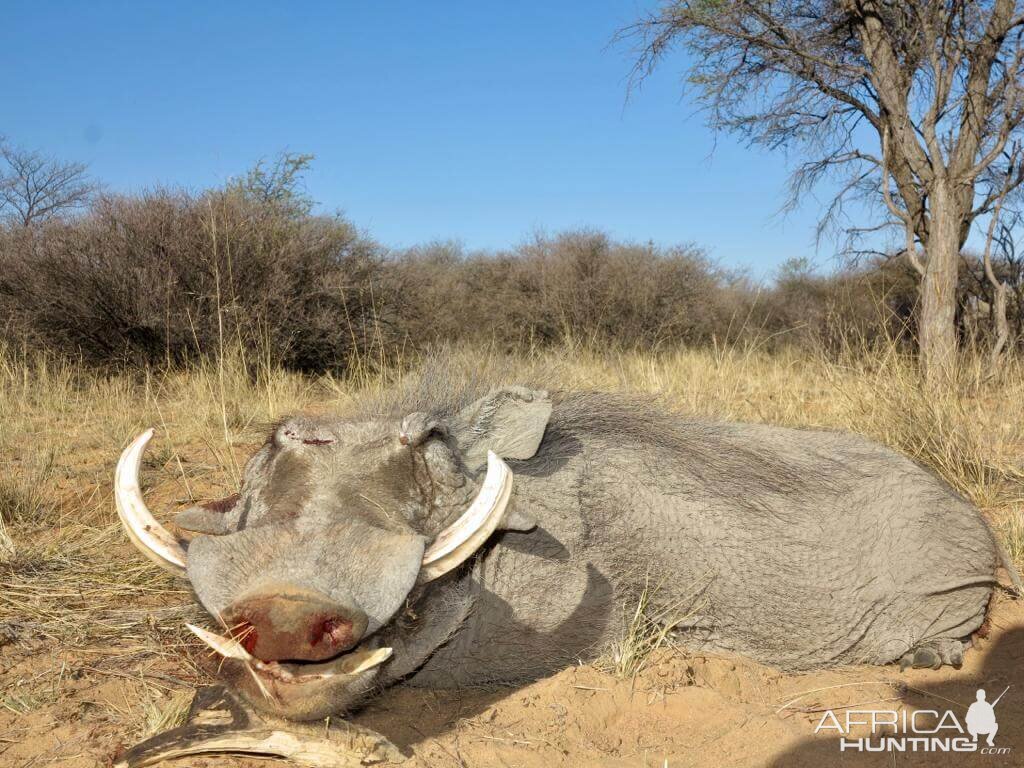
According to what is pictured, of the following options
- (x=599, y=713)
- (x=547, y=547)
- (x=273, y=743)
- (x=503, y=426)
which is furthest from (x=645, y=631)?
(x=273, y=743)

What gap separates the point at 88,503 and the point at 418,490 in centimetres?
266

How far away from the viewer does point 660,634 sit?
254 centimetres

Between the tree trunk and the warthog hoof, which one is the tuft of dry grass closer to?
the warthog hoof

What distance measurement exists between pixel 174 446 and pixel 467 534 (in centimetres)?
370

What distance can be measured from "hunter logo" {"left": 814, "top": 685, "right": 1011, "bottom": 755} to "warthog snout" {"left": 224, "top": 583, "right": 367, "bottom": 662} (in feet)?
4.74

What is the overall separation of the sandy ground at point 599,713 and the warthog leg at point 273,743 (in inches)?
2.8

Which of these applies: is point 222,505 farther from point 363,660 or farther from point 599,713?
point 599,713

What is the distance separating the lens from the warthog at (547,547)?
5.79 ft

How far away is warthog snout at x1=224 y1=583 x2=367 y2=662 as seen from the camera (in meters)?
1.64

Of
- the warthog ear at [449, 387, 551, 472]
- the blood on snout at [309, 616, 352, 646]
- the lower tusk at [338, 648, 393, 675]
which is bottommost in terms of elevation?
the lower tusk at [338, 648, 393, 675]

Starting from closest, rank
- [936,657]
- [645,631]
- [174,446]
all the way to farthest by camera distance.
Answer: [645,631], [936,657], [174,446]

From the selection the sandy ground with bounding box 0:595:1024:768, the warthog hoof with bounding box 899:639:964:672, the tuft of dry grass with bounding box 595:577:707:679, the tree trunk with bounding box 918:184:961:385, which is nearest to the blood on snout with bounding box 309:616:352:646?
the sandy ground with bounding box 0:595:1024:768

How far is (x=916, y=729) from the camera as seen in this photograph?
2.32 meters

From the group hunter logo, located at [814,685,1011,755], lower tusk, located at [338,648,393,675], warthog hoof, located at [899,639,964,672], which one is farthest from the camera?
warthog hoof, located at [899,639,964,672]
